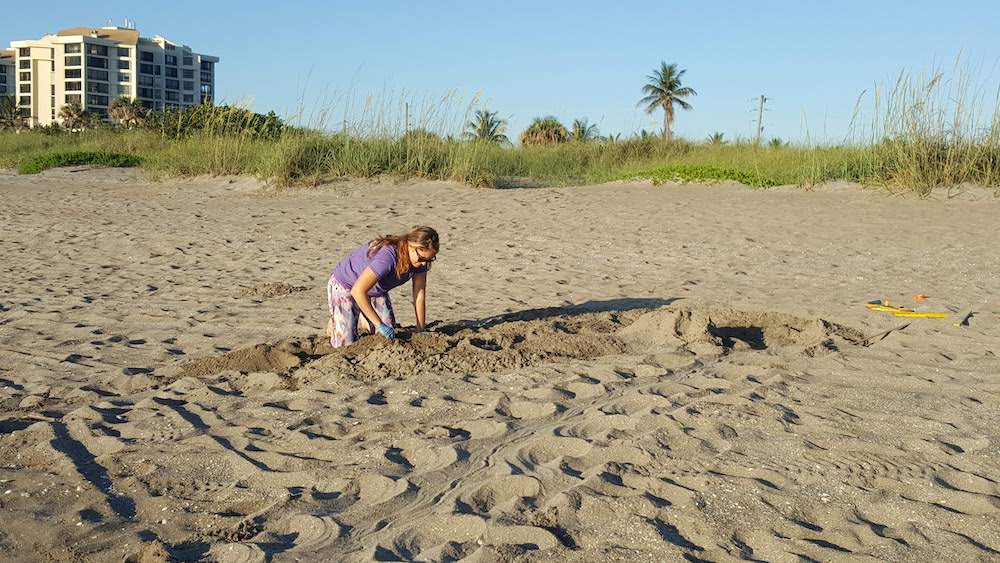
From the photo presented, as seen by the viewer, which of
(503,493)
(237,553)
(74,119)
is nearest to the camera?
(237,553)

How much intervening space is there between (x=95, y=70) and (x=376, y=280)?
3515 inches

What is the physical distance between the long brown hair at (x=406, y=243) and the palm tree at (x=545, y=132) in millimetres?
A: 31488

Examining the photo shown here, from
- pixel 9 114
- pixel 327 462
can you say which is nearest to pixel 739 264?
pixel 327 462

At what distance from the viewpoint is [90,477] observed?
3.73 m

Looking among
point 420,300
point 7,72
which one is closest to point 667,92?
point 420,300

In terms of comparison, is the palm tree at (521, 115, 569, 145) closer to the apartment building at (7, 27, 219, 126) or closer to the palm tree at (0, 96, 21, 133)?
the palm tree at (0, 96, 21, 133)

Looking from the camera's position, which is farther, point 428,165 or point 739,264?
point 428,165

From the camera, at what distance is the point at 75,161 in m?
20.3

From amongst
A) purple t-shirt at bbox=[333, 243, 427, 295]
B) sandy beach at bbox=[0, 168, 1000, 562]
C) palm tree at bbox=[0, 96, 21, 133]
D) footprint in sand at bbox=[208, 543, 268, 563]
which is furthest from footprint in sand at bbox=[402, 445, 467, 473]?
palm tree at bbox=[0, 96, 21, 133]

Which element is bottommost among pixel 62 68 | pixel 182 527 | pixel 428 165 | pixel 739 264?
pixel 182 527

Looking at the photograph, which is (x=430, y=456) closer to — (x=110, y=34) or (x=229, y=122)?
(x=229, y=122)

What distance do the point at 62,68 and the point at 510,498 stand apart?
9347 centimetres

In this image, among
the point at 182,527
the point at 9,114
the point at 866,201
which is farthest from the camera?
the point at 9,114

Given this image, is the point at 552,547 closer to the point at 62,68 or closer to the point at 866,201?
the point at 866,201
